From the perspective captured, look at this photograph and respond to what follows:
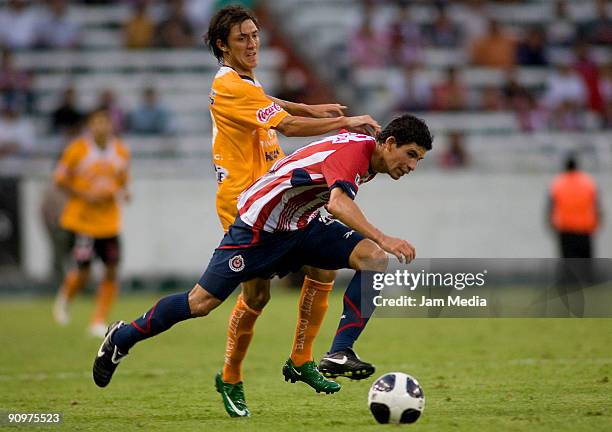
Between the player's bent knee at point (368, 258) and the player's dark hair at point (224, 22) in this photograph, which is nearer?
the player's bent knee at point (368, 258)

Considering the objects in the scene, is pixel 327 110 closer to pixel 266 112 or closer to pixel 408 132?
pixel 266 112

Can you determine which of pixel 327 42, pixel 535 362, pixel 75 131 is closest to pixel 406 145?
pixel 535 362

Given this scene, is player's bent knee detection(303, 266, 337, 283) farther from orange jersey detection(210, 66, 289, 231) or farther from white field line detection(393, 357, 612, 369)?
white field line detection(393, 357, 612, 369)

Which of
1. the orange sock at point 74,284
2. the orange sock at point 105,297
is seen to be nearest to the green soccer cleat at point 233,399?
the orange sock at point 105,297

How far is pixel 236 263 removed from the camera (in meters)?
7.24

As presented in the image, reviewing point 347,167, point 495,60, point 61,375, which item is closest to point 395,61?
Result: point 495,60

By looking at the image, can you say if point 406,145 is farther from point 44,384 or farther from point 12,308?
point 12,308

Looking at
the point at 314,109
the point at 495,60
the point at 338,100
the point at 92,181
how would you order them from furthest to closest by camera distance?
the point at 495,60 → the point at 338,100 → the point at 92,181 → the point at 314,109

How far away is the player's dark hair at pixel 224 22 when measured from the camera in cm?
790

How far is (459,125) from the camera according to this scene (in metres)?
19.4

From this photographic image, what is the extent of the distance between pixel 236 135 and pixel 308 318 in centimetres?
133

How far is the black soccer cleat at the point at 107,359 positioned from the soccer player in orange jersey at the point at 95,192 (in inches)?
249

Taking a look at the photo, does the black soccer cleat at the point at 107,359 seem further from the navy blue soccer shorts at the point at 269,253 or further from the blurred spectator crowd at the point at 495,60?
the blurred spectator crowd at the point at 495,60

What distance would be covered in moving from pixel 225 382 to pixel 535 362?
337 cm
